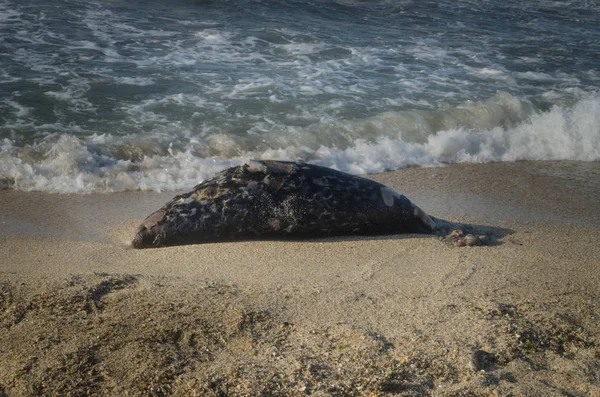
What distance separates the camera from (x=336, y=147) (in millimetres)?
8094

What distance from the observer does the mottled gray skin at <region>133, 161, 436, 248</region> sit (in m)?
5.30

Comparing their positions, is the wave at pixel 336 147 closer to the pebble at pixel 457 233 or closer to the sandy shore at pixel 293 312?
the sandy shore at pixel 293 312

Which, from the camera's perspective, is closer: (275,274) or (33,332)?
(33,332)

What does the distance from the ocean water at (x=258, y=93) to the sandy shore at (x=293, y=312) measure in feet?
5.16

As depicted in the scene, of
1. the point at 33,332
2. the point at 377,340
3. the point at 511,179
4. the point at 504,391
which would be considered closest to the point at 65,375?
the point at 33,332

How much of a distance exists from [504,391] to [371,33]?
A: 36.1ft

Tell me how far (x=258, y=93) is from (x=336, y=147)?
178 centimetres

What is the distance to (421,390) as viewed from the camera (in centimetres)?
323

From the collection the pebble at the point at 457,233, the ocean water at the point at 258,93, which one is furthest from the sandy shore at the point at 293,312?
the ocean water at the point at 258,93

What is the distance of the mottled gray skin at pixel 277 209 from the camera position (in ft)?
17.4

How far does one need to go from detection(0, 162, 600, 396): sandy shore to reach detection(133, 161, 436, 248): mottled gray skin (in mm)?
126

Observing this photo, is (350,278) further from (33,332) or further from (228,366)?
(33,332)

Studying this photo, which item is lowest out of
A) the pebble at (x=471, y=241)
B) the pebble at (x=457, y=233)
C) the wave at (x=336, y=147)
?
the wave at (x=336, y=147)

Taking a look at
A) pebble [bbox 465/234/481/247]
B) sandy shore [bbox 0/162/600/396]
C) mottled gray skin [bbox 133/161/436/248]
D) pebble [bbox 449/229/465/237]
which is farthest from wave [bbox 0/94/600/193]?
pebble [bbox 465/234/481/247]
